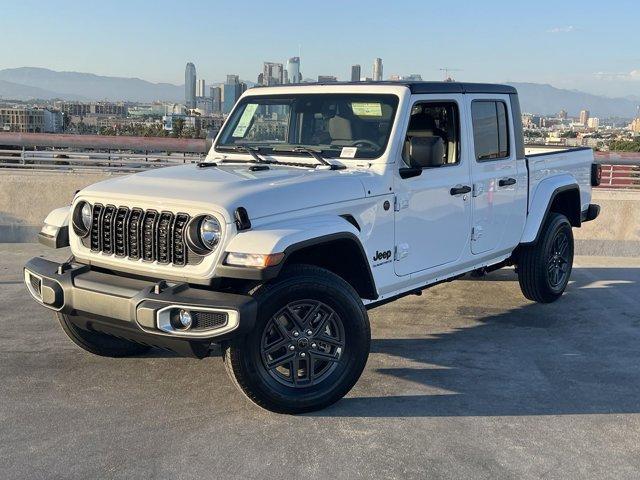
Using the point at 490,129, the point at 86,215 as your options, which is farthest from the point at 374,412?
the point at 490,129

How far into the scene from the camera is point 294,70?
6.48 meters

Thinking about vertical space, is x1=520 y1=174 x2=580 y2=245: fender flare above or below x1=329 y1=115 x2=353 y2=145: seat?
below

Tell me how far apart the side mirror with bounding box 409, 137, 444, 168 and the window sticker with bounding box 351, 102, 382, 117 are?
355 mm

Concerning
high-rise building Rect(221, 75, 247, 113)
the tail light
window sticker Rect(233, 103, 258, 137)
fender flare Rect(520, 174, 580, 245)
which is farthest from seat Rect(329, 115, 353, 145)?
the tail light

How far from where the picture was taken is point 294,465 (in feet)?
11.5

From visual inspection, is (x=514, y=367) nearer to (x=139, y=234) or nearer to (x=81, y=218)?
(x=139, y=234)

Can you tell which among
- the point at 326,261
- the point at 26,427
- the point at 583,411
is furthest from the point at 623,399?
the point at 26,427

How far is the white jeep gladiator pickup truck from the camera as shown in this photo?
3832mm

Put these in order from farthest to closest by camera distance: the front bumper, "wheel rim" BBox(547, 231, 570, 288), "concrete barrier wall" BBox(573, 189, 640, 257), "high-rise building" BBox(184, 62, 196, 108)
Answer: "high-rise building" BBox(184, 62, 196, 108), "concrete barrier wall" BBox(573, 189, 640, 257), "wheel rim" BBox(547, 231, 570, 288), the front bumper

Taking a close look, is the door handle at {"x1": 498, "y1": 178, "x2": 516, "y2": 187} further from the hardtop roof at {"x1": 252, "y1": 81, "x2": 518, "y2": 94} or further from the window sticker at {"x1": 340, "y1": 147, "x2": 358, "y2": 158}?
the window sticker at {"x1": 340, "y1": 147, "x2": 358, "y2": 158}

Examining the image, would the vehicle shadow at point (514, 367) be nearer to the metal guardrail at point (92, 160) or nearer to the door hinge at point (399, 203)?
the door hinge at point (399, 203)

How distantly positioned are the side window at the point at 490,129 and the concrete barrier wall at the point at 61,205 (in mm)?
3785

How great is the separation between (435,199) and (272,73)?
2.33 m

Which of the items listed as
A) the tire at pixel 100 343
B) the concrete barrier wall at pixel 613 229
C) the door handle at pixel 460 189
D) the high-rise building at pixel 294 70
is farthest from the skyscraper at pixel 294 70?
the concrete barrier wall at pixel 613 229
